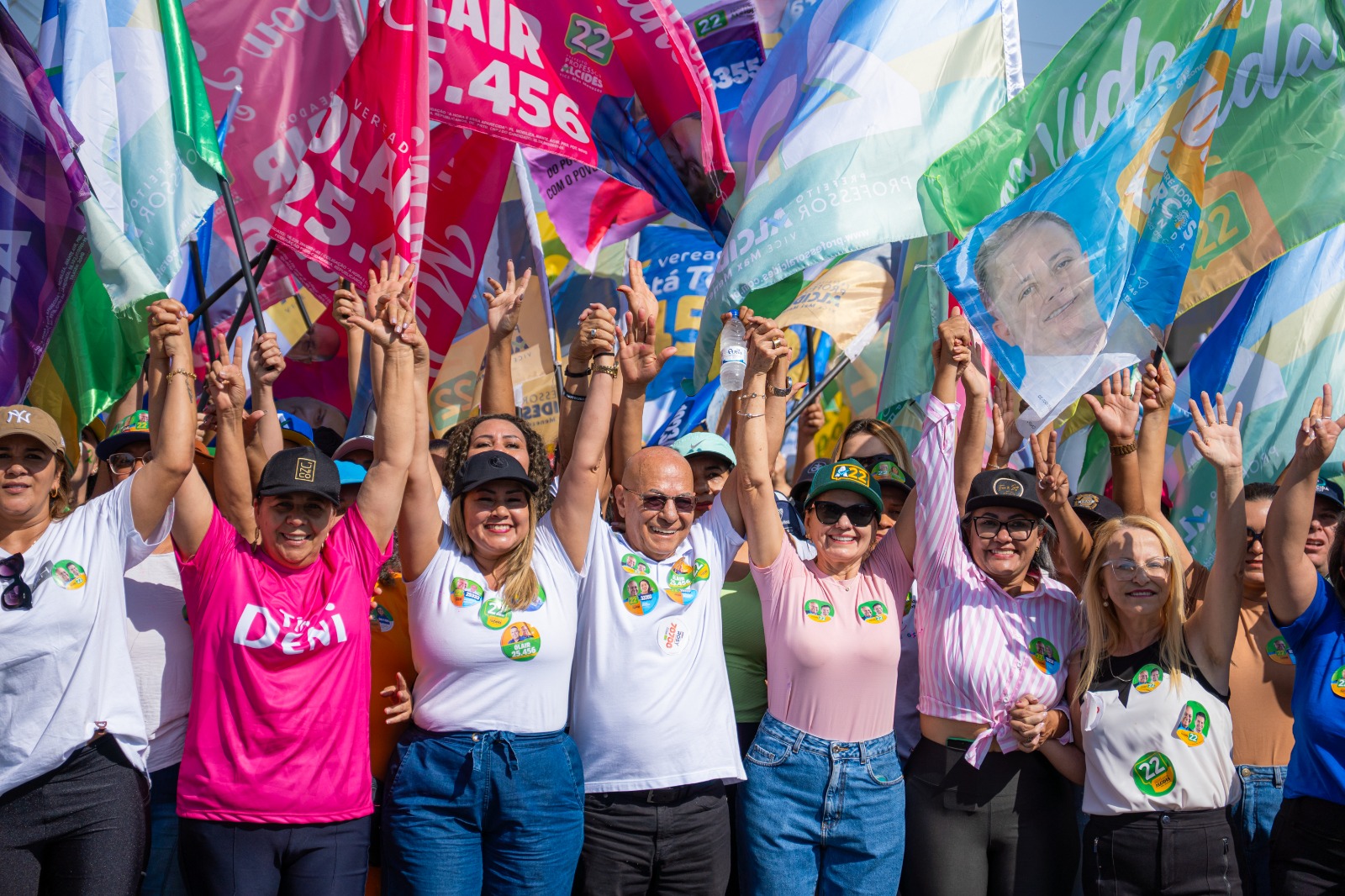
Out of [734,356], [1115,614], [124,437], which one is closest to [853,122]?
[734,356]

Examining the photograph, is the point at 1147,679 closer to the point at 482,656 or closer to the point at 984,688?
the point at 984,688

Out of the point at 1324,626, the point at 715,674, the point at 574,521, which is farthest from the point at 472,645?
the point at 1324,626

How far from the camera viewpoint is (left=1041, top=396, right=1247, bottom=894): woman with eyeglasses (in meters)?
4.06

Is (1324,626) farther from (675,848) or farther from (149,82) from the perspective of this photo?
(149,82)

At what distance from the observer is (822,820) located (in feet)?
13.9

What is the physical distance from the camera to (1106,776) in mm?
4145

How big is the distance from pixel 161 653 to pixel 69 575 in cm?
53

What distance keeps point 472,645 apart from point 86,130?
10.8 ft

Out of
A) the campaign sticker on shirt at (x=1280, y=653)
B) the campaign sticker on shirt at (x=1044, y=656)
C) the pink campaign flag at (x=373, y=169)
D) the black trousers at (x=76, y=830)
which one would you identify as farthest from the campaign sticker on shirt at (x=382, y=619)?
the campaign sticker on shirt at (x=1280, y=653)

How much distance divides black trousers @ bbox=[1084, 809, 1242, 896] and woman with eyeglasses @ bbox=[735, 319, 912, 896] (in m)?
0.72

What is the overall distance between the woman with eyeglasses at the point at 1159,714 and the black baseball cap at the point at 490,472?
211 centimetres

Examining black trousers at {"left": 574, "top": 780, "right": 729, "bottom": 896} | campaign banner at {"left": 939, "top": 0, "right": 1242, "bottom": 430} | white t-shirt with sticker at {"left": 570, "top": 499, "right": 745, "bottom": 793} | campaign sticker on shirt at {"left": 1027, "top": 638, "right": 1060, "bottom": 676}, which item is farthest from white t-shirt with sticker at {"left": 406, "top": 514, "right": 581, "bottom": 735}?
campaign banner at {"left": 939, "top": 0, "right": 1242, "bottom": 430}

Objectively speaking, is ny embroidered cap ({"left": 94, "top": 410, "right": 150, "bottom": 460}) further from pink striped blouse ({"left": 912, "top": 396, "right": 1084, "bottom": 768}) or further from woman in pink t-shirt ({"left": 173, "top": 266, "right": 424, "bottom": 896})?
pink striped blouse ({"left": 912, "top": 396, "right": 1084, "bottom": 768})

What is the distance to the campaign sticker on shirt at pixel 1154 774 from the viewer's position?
4.09m
